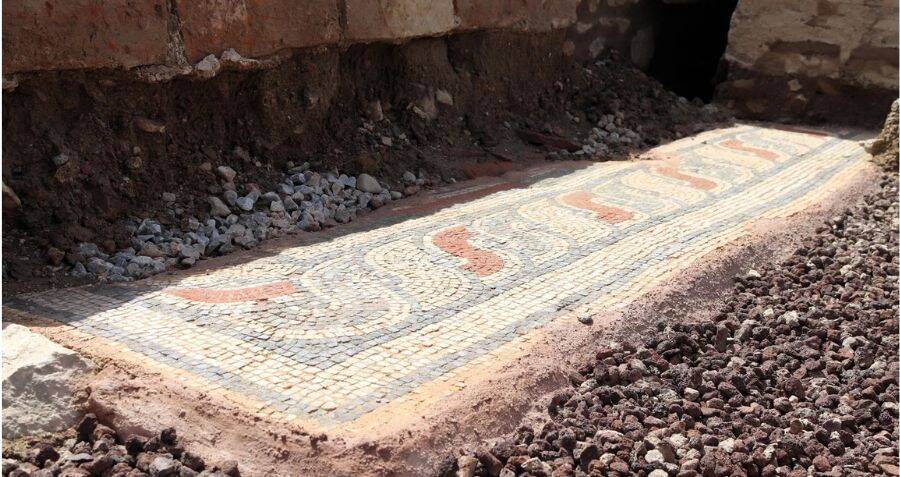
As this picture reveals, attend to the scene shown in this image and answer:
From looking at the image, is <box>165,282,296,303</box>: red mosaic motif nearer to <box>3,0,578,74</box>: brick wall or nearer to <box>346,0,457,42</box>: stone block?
<box>3,0,578,74</box>: brick wall

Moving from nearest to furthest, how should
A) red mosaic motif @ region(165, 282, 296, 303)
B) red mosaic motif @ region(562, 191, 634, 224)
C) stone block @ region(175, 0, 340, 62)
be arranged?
1. red mosaic motif @ region(165, 282, 296, 303)
2. stone block @ region(175, 0, 340, 62)
3. red mosaic motif @ region(562, 191, 634, 224)

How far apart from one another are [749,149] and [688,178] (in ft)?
4.23

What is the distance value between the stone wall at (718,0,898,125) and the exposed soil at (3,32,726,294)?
705 mm

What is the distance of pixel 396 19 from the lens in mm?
5984

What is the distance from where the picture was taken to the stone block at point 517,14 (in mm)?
6598

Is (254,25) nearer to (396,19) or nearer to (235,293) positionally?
(396,19)

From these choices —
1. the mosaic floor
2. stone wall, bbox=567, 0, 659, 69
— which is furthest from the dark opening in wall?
the mosaic floor

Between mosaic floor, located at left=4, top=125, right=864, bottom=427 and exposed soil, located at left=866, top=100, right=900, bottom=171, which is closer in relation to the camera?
mosaic floor, located at left=4, top=125, right=864, bottom=427

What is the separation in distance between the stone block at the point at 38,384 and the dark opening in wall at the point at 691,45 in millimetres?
7313

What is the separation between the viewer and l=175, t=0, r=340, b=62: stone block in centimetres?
484

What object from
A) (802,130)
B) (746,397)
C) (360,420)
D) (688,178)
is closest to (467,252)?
(746,397)

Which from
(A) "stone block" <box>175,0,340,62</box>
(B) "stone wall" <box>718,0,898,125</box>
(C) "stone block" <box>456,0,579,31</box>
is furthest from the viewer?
(B) "stone wall" <box>718,0,898,125</box>

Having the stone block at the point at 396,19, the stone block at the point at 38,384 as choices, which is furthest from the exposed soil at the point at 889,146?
the stone block at the point at 38,384

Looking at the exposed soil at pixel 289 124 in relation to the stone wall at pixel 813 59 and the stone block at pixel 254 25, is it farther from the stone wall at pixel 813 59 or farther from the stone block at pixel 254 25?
the stone wall at pixel 813 59
